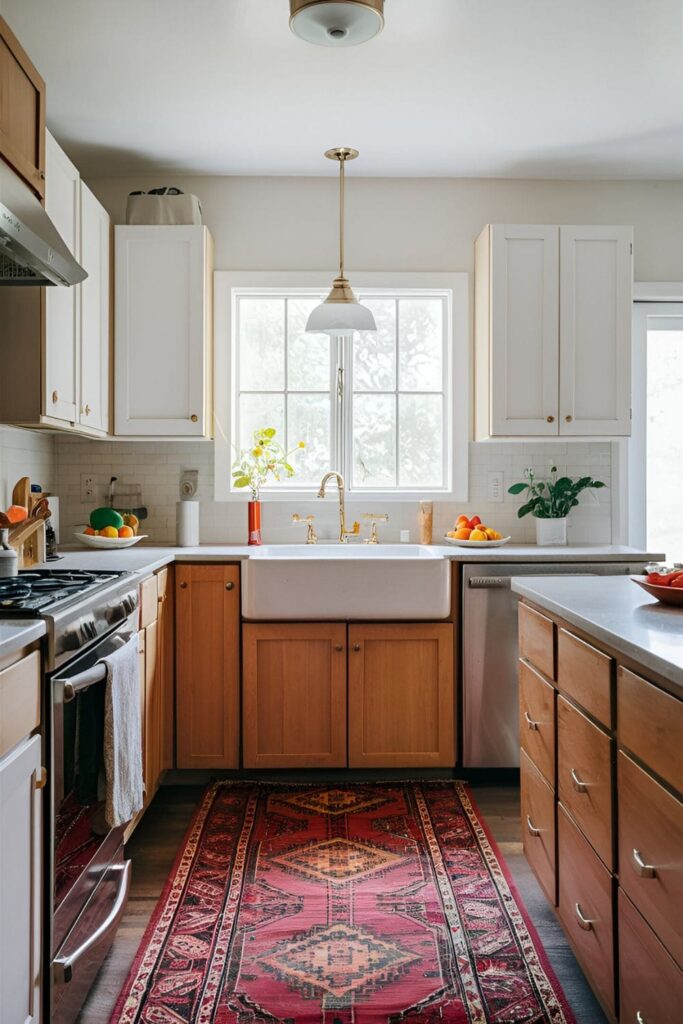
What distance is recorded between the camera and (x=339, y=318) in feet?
10.6

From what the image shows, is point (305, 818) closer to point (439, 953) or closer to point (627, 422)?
point (439, 953)

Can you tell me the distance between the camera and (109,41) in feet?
8.63

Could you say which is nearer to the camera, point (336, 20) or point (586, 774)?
point (586, 774)

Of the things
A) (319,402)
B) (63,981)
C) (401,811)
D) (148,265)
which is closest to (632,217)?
(319,402)

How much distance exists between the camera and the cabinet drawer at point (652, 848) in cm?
130

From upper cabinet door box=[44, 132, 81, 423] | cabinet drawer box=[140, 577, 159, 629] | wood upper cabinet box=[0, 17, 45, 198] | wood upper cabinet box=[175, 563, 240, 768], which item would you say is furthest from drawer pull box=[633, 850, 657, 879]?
wood upper cabinet box=[0, 17, 45, 198]

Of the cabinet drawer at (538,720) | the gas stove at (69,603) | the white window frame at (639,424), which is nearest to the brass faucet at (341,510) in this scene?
the white window frame at (639,424)

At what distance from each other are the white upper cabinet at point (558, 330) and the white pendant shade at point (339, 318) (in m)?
0.64

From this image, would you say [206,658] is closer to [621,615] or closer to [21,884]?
[21,884]

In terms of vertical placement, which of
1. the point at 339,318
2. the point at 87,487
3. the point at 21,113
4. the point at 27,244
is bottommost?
the point at 87,487

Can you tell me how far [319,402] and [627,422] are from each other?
4.72ft

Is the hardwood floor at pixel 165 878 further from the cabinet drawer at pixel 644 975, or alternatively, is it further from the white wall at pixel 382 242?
the white wall at pixel 382 242

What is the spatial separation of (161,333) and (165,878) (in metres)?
2.19

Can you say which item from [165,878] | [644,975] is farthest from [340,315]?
[644,975]
